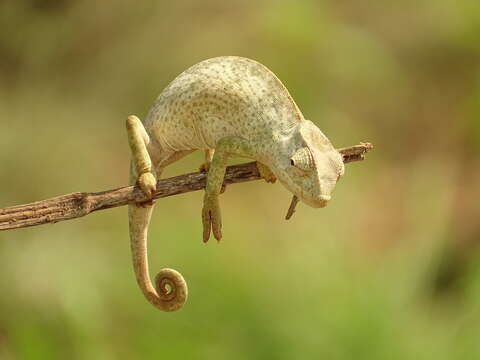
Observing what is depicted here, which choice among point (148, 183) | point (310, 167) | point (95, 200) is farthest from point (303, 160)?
point (95, 200)

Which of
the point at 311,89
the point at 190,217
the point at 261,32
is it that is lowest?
the point at 190,217

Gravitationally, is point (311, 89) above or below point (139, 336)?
above

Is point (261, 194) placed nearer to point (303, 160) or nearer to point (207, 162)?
point (207, 162)

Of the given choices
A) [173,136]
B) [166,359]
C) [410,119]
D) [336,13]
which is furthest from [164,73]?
[173,136]

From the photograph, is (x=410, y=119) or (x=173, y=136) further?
(x=410, y=119)

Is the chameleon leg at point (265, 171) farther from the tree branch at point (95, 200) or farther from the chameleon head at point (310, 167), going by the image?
the chameleon head at point (310, 167)

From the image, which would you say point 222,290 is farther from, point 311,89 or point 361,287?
point 311,89

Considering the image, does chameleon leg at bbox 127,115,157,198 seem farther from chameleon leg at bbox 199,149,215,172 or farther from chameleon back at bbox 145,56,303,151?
chameleon leg at bbox 199,149,215,172

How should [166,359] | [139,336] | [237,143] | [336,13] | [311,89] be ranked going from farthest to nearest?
[336,13]
[311,89]
[139,336]
[166,359]
[237,143]
